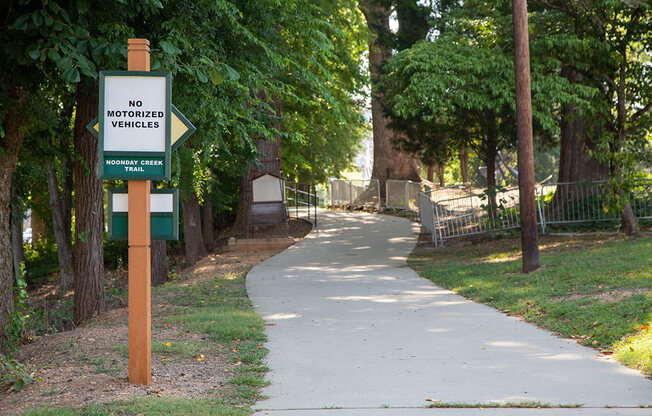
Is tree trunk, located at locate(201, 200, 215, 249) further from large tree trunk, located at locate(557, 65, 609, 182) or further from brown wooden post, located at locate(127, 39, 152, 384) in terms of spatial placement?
brown wooden post, located at locate(127, 39, 152, 384)

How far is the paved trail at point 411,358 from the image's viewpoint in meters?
5.54

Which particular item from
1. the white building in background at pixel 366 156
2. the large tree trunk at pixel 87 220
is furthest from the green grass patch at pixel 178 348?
the white building in background at pixel 366 156

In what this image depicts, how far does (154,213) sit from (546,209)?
15.5m

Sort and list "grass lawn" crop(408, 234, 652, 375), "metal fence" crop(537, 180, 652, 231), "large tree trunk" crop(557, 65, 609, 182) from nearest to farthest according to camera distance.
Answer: "grass lawn" crop(408, 234, 652, 375) < "metal fence" crop(537, 180, 652, 231) < "large tree trunk" crop(557, 65, 609, 182)

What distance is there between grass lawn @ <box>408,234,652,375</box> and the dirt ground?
13.1 feet

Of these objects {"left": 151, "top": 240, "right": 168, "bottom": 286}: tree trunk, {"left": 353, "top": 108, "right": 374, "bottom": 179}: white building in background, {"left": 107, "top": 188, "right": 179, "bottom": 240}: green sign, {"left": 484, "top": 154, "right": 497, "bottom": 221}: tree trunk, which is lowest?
{"left": 151, "top": 240, "right": 168, "bottom": 286}: tree trunk

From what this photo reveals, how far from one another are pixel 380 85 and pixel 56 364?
552 inches

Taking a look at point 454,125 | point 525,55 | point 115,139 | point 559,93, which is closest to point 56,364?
point 115,139

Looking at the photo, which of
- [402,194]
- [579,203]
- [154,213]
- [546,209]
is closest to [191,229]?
[546,209]

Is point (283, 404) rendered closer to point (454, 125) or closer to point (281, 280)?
point (281, 280)

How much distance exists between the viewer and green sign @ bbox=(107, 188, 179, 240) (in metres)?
5.98

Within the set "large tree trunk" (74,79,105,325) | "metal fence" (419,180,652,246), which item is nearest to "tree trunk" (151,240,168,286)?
"large tree trunk" (74,79,105,325)

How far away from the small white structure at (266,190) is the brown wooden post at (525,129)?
1013 centimetres

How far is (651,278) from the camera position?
400 inches
